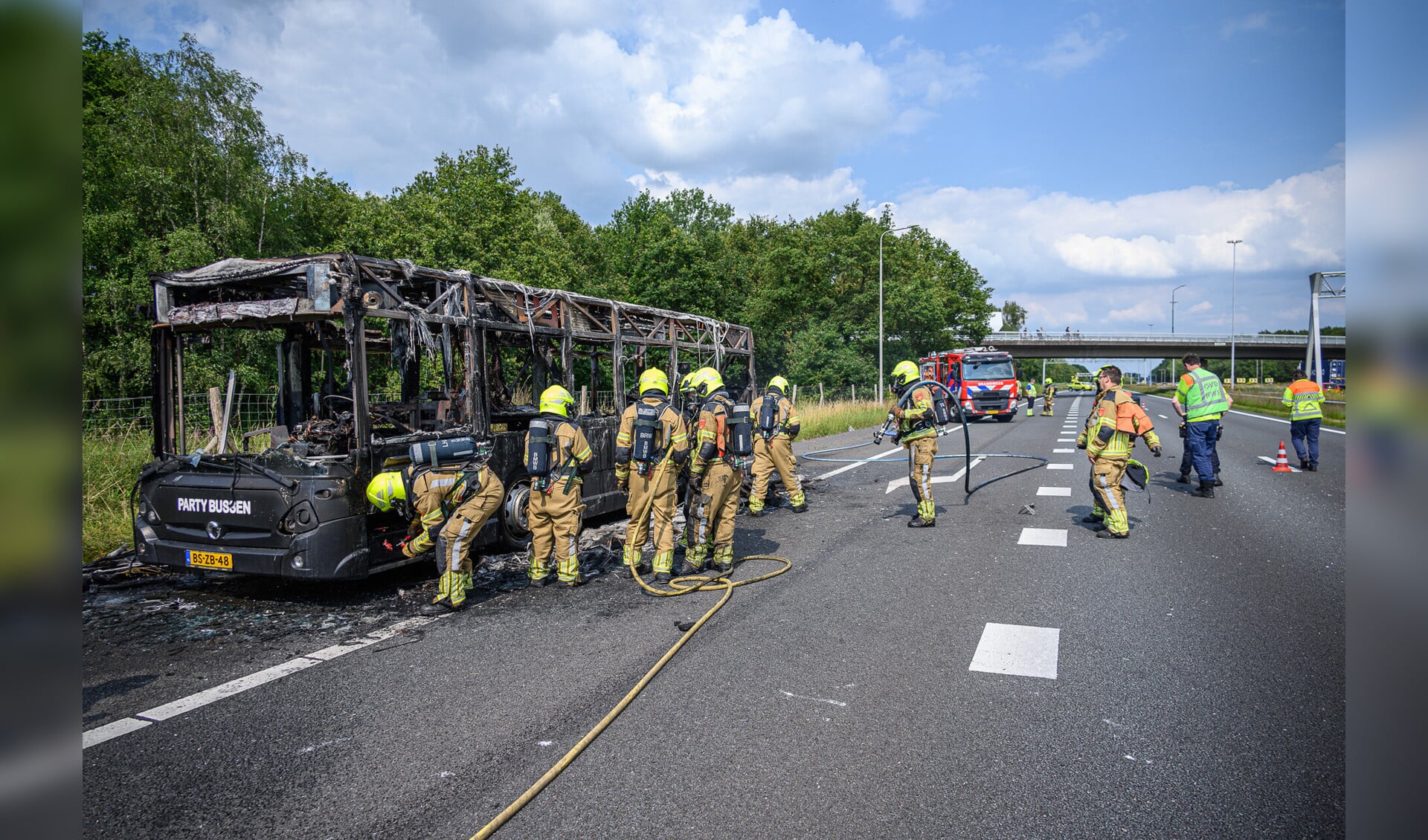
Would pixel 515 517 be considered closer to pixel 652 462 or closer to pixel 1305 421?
pixel 652 462

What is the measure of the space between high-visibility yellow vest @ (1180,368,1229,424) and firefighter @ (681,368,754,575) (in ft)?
24.9

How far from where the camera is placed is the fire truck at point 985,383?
27906mm

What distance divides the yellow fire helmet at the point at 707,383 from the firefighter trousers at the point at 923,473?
2.71 metres

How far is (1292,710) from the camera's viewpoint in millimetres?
3953

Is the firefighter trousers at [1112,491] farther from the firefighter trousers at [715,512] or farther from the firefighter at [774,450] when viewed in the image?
the firefighter trousers at [715,512]

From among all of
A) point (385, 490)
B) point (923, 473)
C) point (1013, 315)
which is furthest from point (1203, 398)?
point (1013, 315)

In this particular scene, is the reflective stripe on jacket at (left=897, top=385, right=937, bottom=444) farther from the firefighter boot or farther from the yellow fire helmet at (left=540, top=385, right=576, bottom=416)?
the yellow fire helmet at (left=540, top=385, right=576, bottom=416)

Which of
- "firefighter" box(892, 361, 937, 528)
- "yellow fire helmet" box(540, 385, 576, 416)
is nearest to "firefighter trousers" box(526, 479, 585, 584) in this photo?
"yellow fire helmet" box(540, 385, 576, 416)

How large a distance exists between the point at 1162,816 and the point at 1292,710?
1.48 meters

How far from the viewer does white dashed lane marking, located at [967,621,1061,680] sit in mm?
4551

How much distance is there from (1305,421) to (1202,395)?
360 cm

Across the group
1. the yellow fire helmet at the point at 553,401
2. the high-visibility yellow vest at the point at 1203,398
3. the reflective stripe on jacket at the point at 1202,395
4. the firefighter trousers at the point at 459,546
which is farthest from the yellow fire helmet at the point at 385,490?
the high-visibility yellow vest at the point at 1203,398
